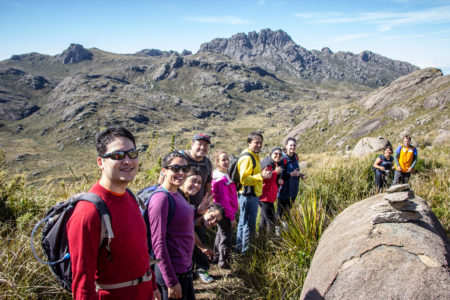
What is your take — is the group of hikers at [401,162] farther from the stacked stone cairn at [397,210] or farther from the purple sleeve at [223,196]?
the purple sleeve at [223,196]

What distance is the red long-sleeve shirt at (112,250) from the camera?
5.13 ft

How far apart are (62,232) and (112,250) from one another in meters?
0.33

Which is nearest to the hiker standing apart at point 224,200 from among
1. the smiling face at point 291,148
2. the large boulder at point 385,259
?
the large boulder at point 385,259

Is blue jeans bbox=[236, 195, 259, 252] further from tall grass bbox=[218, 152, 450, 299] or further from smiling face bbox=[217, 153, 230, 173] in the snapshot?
smiling face bbox=[217, 153, 230, 173]

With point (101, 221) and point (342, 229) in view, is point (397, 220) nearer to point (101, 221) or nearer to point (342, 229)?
point (342, 229)

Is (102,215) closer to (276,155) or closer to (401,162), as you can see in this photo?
(276,155)

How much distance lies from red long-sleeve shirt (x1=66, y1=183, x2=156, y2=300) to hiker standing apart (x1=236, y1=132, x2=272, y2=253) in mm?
2364

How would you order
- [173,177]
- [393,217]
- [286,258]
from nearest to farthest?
[173,177] < [393,217] < [286,258]

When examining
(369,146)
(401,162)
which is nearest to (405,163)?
(401,162)

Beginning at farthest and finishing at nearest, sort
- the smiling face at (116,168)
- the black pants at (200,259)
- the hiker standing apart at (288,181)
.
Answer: the hiker standing apart at (288,181), the black pants at (200,259), the smiling face at (116,168)

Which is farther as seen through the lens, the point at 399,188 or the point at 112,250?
the point at 399,188

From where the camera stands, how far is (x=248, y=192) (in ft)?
13.8

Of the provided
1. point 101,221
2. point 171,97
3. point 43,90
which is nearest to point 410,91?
point 101,221

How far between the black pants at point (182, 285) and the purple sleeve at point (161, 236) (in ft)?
0.85
